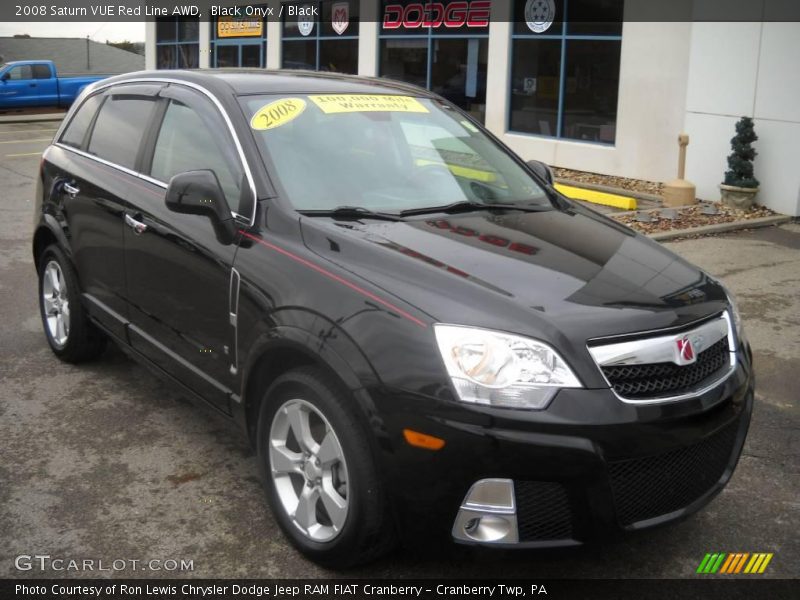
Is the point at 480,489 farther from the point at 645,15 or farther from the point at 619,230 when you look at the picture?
the point at 645,15

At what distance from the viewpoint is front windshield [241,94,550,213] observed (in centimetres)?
398

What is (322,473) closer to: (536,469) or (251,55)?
(536,469)

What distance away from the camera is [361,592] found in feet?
10.9

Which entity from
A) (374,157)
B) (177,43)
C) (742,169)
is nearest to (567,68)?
(742,169)

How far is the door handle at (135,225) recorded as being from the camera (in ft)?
14.7

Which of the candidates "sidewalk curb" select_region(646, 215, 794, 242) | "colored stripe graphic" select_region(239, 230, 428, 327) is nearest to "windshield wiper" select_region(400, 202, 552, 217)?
"colored stripe graphic" select_region(239, 230, 428, 327)

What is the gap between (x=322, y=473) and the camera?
3.35 meters

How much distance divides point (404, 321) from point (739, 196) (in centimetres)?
985

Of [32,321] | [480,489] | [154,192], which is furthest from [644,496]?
[32,321]

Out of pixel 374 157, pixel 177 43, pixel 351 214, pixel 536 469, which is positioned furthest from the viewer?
pixel 177 43

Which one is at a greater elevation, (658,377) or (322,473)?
(658,377)

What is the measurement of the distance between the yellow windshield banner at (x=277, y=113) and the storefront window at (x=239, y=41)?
1965cm

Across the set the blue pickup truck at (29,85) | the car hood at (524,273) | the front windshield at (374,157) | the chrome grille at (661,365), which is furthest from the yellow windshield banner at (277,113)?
the blue pickup truck at (29,85)

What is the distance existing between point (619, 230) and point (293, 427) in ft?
5.81
